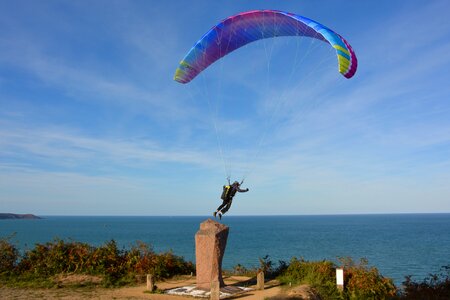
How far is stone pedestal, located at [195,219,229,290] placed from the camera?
14.2 meters

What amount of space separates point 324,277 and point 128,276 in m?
8.47

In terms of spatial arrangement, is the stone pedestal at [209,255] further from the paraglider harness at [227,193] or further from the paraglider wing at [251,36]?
the paraglider wing at [251,36]

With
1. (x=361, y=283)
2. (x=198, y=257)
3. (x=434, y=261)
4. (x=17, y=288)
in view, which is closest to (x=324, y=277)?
(x=361, y=283)

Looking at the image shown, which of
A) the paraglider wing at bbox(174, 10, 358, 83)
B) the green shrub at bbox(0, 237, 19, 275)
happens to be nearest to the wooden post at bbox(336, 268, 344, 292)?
the paraglider wing at bbox(174, 10, 358, 83)

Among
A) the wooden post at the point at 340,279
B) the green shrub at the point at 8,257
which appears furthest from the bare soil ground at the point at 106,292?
the green shrub at the point at 8,257

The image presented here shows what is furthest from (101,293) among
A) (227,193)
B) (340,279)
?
(340,279)

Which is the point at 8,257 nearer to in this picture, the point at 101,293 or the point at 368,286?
the point at 101,293

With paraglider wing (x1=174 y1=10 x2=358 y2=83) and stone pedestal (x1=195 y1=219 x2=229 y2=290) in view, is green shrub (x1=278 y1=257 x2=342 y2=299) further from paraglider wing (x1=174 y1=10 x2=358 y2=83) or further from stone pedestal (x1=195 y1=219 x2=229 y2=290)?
paraglider wing (x1=174 y1=10 x2=358 y2=83)

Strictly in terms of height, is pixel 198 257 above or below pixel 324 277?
above

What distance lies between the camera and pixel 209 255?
14.2 meters

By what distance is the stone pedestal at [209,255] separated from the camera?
1416 cm

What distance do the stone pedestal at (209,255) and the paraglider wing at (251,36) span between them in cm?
654

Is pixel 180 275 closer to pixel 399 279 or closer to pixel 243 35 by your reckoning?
pixel 243 35

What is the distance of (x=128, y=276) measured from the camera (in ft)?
55.1
